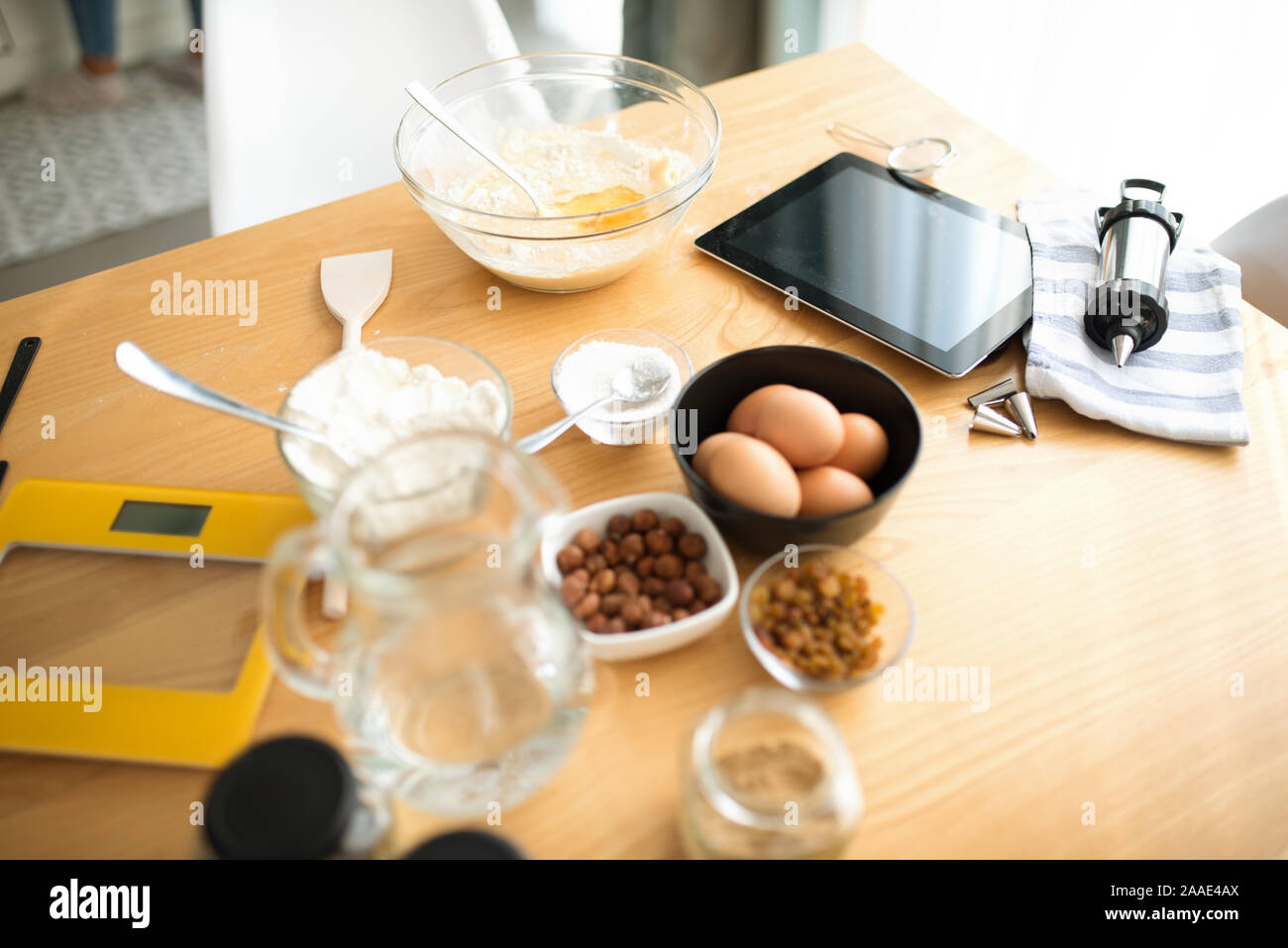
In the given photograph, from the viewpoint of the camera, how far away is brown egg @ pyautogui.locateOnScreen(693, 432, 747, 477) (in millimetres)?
758

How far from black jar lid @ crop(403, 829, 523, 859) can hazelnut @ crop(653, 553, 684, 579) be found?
0.91 ft

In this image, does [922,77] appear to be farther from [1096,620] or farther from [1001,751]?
[1001,751]

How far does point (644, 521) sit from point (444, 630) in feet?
0.76

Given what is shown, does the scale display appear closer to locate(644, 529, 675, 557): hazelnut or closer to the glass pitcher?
the glass pitcher

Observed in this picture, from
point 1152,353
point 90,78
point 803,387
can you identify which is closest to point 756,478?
point 803,387

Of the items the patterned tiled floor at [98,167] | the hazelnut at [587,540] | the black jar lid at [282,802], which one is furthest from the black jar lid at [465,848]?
the patterned tiled floor at [98,167]

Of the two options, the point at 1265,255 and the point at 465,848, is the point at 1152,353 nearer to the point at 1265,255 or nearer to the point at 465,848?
the point at 1265,255

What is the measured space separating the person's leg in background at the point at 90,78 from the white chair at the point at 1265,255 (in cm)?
304

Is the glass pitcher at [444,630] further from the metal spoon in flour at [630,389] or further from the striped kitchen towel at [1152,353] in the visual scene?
the striped kitchen towel at [1152,353]

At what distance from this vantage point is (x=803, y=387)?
0.85m

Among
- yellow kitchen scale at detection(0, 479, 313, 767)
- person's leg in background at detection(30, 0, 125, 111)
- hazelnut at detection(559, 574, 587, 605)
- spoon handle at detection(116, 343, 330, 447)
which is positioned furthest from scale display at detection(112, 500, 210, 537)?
person's leg in background at detection(30, 0, 125, 111)

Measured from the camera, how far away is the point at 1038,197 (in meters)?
1.12

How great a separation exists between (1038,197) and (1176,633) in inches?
24.0

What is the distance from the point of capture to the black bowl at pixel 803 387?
0.72 m
